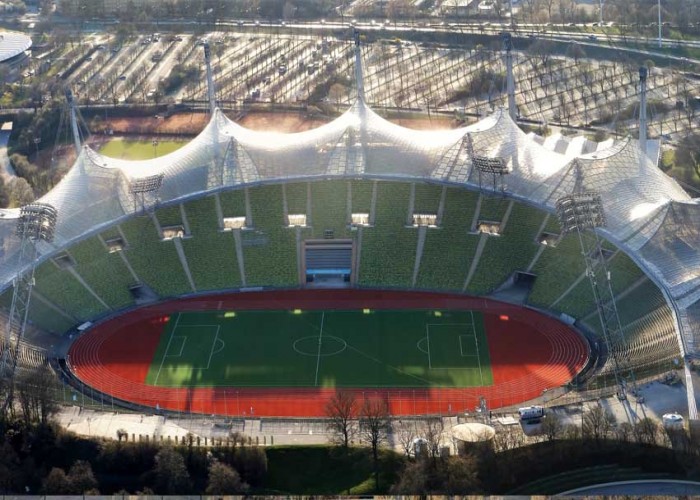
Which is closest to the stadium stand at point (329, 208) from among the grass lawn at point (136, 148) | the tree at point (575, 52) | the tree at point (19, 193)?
the tree at point (19, 193)

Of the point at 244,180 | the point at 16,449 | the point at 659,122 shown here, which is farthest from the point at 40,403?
the point at 659,122

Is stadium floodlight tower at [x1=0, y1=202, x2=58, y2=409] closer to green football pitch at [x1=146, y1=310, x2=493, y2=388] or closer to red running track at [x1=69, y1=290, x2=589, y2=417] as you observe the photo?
red running track at [x1=69, y1=290, x2=589, y2=417]

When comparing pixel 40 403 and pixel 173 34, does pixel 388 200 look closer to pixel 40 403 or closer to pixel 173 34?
pixel 40 403

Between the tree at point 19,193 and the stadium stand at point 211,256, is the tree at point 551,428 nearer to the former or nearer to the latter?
the stadium stand at point 211,256

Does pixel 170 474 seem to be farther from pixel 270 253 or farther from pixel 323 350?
pixel 270 253

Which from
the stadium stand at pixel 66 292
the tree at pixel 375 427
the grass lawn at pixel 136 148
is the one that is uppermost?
the grass lawn at pixel 136 148

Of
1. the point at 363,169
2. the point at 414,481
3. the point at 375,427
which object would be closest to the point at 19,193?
the point at 363,169
